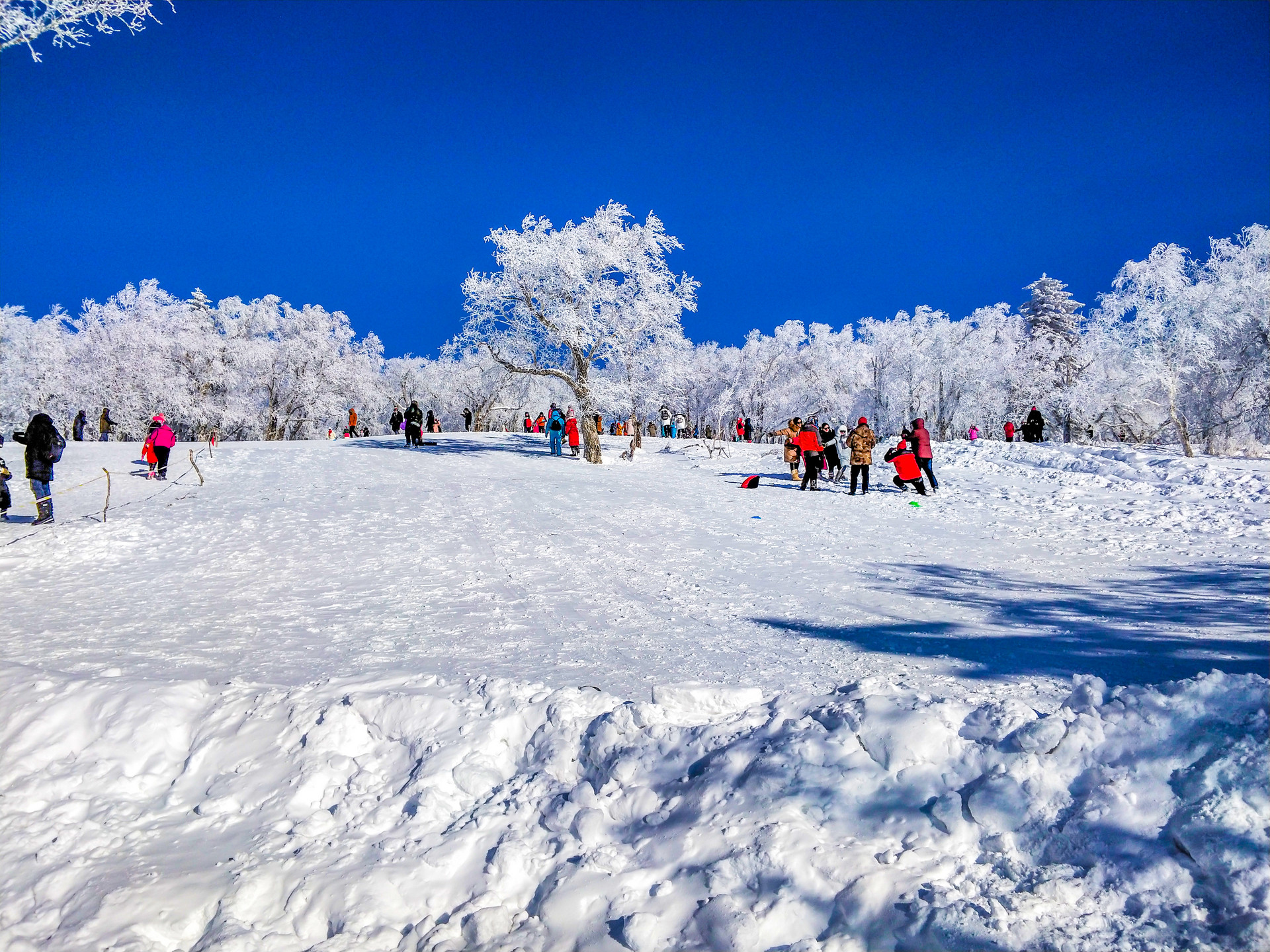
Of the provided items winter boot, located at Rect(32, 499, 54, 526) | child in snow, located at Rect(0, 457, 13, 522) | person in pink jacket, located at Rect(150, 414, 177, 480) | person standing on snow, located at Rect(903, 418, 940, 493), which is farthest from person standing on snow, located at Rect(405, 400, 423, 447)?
person standing on snow, located at Rect(903, 418, 940, 493)

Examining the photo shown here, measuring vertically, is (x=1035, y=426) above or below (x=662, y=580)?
above

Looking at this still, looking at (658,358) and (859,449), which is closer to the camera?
(859,449)

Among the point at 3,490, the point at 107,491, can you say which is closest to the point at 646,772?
the point at 107,491

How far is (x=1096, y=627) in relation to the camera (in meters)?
6.69

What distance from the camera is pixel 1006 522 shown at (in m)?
13.2

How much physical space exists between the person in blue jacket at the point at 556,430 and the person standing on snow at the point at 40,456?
53.5 feet

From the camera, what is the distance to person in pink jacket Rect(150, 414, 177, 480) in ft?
62.2

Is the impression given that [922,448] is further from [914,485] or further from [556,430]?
[556,430]

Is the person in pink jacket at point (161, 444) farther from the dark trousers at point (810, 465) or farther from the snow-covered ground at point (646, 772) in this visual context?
the dark trousers at point (810, 465)

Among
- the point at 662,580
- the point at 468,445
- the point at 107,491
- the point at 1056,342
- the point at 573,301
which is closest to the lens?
the point at 662,580

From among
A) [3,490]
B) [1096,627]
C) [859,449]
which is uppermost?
[859,449]

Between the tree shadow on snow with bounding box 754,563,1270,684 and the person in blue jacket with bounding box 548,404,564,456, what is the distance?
776 inches

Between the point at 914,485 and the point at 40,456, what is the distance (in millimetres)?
18553

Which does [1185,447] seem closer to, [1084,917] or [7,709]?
[1084,917]
